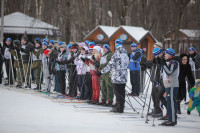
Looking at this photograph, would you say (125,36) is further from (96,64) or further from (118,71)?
(118,71)

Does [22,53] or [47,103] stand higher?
[22,53]

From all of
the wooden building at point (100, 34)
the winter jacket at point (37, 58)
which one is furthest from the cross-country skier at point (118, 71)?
the wooden building at point (100, 34)

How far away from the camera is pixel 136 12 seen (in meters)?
44.6

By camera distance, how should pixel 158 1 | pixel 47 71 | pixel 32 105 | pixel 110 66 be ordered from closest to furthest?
pixel 110 66 < pixel 32 105 < pixel 47 71 < pixel 158 1

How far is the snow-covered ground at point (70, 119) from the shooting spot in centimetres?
693

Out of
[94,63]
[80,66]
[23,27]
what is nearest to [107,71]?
[94,63]

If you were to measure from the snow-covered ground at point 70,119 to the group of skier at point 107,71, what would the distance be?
1.50ft

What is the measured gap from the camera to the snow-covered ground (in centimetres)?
693

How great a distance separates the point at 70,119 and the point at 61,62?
4.47 metres

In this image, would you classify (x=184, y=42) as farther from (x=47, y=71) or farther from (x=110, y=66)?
(x=110, y=66)

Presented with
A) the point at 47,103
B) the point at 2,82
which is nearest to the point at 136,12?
the point at 2,82

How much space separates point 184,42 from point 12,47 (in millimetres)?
35189

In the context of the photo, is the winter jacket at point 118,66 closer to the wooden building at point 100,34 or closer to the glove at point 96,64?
the glove at point 96,64

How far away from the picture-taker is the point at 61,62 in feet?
39.8
